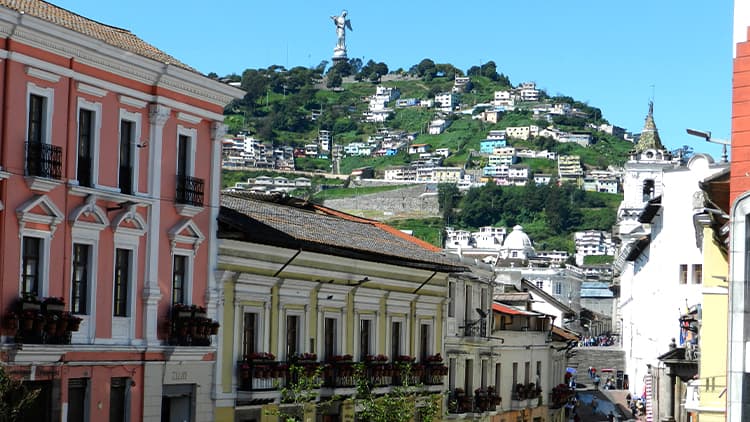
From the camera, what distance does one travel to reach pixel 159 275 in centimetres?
3753

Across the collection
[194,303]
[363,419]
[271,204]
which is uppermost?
Answer: [271,204]

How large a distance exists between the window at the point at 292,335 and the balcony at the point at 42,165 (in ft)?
41.1

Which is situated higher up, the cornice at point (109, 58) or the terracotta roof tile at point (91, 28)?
the terracotta roof tile at point (91, 28)

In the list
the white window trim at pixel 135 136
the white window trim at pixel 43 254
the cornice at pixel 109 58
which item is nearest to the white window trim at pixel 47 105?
the cornice at pixel 109 58

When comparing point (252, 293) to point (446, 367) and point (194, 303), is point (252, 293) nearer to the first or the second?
point (194, 303)

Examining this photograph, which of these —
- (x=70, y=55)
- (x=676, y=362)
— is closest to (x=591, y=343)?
(x=676, y=362)

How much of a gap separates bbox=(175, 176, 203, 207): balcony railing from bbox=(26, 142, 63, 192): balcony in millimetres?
5298

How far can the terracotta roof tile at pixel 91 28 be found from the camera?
33.4m

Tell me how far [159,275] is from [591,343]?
10700 cm

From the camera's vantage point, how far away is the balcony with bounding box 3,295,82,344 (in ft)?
104

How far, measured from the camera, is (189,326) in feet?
126

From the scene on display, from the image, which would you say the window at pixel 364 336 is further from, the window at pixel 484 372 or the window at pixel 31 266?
the window at pixel 31 266

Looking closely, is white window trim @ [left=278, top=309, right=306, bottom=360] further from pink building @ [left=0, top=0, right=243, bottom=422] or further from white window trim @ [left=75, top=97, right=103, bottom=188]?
white window trim @ [left=75, top=97, right=103, bottom=188]

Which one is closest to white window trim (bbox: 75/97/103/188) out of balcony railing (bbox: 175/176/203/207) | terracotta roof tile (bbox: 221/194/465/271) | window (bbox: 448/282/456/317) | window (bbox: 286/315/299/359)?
balcony railing (bbox: 175/176/203/207)
